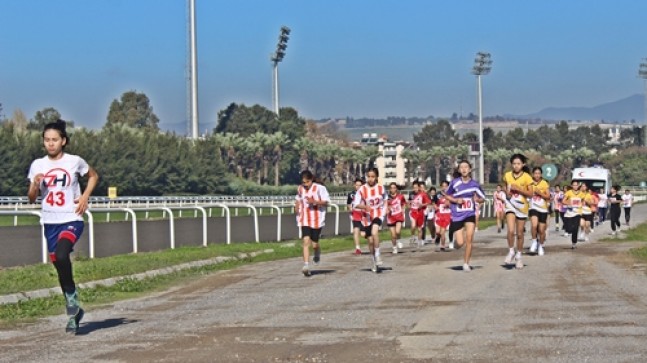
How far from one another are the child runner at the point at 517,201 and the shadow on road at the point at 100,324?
30.3 ft

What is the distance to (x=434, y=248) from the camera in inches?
1201

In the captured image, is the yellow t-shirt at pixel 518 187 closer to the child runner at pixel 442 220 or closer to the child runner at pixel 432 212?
the child runner at pixel 442 220

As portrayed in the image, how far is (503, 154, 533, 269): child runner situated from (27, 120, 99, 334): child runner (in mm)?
10441

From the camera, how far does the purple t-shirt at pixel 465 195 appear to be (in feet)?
68.6

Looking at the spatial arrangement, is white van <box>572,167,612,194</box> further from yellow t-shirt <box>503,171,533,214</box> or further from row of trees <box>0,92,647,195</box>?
yellow t-shirt <box>503,171,533,214</box>

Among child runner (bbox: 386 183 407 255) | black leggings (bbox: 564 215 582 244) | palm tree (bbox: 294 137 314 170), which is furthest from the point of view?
palm tree (bbox: 294 137 314 170)

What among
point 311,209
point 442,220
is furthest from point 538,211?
point 442,220

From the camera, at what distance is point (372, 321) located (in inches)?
504

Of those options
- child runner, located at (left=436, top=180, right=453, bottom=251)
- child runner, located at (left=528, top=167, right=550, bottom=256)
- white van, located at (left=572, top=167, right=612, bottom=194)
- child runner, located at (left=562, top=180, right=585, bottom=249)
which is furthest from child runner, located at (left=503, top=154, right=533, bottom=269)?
white van, located at (left=572, top=167, right=612, bottom=194)

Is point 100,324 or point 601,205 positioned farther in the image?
point 601,205

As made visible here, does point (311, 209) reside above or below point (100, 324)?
above

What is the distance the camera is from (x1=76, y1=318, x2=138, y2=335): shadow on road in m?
12.7

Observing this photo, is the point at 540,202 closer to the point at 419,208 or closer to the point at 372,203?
the point at 372,203

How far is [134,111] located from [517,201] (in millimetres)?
165221
